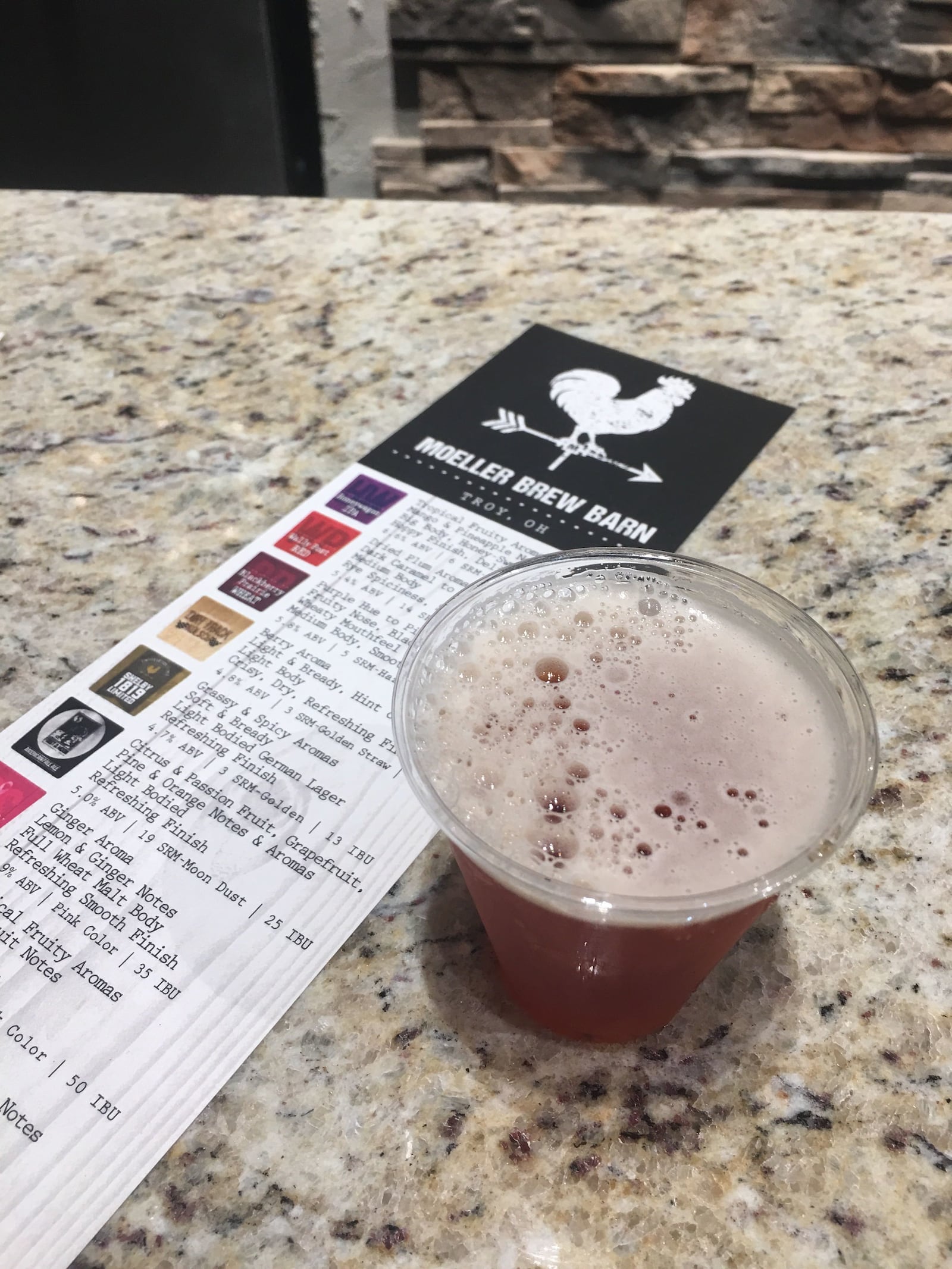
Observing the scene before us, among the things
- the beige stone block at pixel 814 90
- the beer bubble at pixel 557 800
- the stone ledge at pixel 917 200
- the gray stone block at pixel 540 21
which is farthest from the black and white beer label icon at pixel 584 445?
the stone ledge at pixel 917 200

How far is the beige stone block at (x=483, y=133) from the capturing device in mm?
2084

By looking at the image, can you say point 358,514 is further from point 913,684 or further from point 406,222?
point 406,222

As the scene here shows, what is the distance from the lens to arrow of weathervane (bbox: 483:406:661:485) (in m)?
0.92

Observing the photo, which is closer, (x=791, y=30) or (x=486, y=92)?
(x=791, y=30)

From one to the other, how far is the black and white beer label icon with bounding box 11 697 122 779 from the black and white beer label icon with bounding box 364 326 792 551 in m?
0.37

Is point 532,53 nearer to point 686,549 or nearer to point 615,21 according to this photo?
point 615,21

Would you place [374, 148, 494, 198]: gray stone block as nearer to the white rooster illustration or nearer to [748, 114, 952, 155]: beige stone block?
[748, 114, 952, 155]: beige stone block

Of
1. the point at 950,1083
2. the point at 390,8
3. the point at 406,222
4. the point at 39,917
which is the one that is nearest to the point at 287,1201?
the point at 39,917

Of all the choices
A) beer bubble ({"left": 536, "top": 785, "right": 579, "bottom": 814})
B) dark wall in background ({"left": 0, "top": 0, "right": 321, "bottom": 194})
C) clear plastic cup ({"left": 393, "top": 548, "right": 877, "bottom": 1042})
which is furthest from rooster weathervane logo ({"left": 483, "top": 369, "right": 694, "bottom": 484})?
dark wall in background ({"left": 0, "top": 0, "right": 321, "bottom": 194})

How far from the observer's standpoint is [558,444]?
965mm

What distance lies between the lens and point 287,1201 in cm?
49

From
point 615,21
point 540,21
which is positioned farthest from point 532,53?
point 615,21

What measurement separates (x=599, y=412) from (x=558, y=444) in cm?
7

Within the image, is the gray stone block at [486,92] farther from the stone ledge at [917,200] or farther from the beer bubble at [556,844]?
the beer bubble at [556,844]
